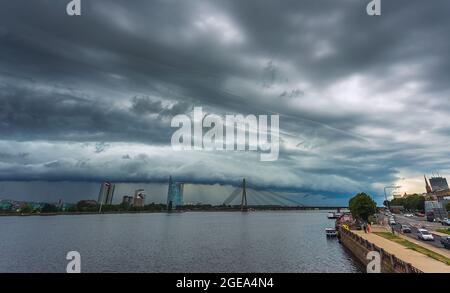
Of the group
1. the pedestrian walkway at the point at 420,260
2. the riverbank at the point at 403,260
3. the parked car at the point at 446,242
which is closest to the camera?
the riverbank at the point at 403,260

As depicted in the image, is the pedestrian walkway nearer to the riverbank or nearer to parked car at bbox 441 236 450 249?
the riverbank

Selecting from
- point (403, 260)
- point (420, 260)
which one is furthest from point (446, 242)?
point (403, 260)

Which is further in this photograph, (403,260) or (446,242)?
(446,242)

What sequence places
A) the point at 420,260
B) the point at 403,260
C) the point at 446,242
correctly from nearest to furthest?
the point at 403,260, the point at 420,260, the point at 446,242

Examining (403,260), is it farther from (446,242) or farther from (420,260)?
(446,242)

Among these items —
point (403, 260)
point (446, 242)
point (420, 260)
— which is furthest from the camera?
point (446, 242)

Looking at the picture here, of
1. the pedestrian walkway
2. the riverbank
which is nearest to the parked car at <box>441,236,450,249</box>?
the riverbank

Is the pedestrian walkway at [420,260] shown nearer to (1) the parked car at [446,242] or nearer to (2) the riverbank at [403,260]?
(2) the riverbank at [403,260]

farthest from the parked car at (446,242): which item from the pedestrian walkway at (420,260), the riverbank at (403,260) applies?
the pedestrian walkway at (420,260)

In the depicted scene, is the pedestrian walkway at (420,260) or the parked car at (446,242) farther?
the parked car at (446,242)

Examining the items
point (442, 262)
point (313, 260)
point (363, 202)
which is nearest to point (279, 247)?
point (313, 260)

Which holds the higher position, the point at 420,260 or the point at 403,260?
the point at 403,260

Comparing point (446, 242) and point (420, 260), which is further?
point (446, 242)
